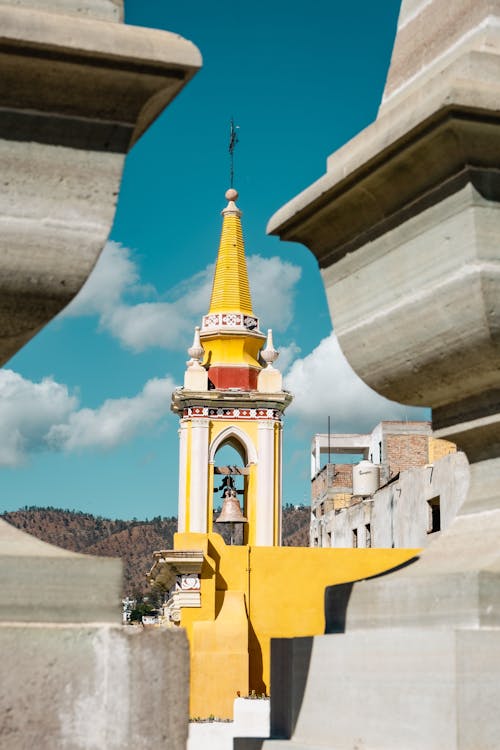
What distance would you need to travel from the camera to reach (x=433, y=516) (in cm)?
2244

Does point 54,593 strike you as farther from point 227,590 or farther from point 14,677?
point 227,590

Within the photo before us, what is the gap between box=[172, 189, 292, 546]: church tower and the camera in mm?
22047

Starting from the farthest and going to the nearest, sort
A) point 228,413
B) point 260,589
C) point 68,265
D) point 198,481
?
1. point 228,413
2. point 198,481
3. point 260,589
4. point 68,265

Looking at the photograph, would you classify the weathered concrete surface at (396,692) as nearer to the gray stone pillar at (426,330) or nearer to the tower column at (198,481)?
the gray stone pillar at (426,330)

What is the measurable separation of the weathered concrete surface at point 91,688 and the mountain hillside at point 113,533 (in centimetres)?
6535

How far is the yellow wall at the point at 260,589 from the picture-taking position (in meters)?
17.6

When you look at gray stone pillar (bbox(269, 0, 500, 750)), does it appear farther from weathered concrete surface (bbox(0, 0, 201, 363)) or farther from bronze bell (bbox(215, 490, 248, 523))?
bronze bell (bbox(215, 490, 248, 523))

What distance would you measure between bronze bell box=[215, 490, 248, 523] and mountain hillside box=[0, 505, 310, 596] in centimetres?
4636

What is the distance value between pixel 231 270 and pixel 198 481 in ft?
17.1

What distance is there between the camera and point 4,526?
2.35m

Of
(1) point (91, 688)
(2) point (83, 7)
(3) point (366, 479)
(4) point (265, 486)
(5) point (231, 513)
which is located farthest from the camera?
(3) point (366, 479)

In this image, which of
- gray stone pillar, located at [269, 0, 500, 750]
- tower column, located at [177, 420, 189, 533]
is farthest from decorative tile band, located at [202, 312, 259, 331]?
gray stone pillar, located at [269, 0, 500, 750]

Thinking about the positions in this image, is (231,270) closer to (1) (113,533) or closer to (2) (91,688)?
(2) (91,688)

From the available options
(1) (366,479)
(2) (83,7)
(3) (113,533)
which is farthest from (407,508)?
(3) (113,533)
